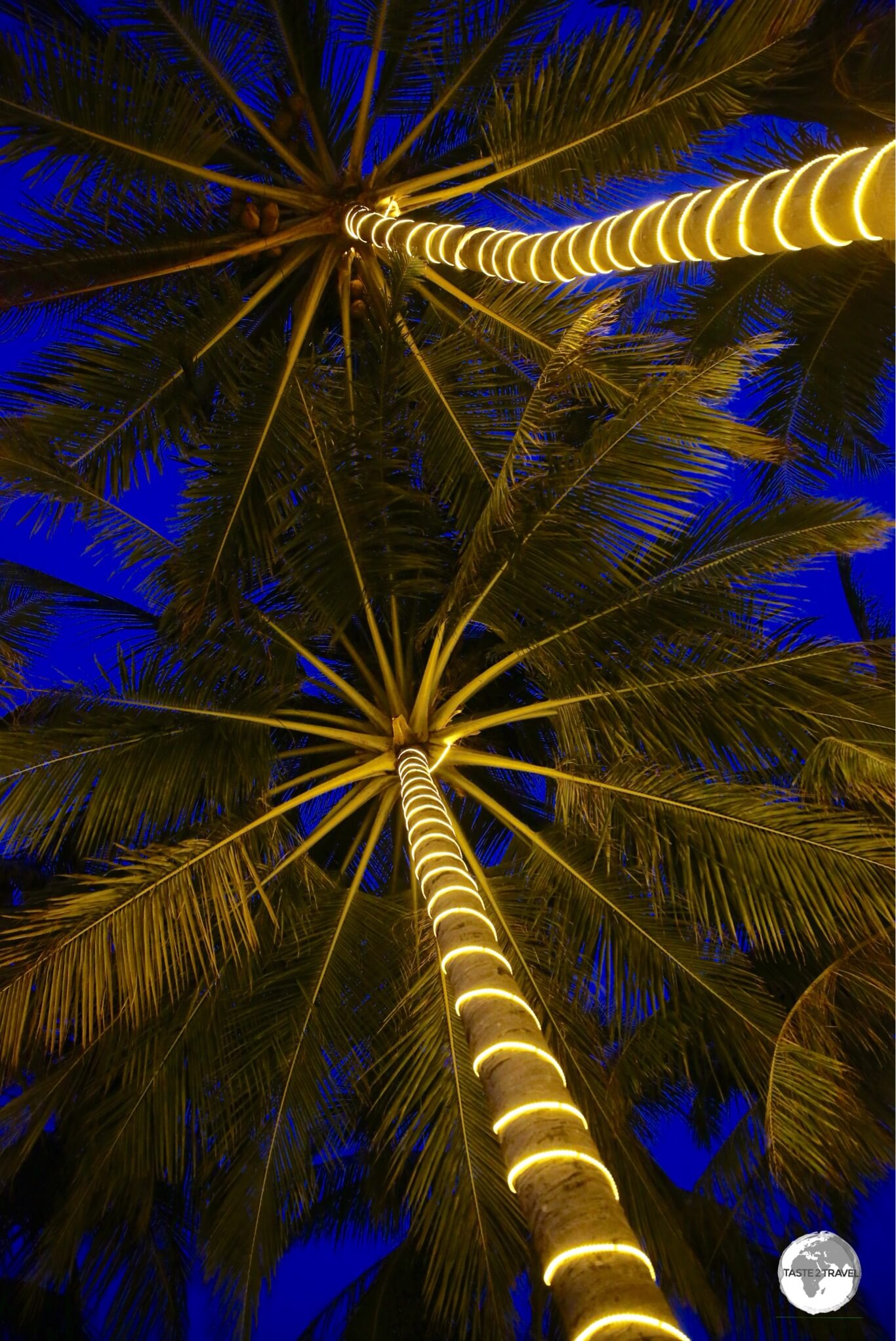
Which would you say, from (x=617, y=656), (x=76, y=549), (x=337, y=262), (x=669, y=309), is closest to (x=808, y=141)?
(x=669, y=309)

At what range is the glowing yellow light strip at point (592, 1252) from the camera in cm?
199

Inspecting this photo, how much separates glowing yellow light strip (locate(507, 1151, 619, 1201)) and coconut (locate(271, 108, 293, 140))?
6898 millimetres

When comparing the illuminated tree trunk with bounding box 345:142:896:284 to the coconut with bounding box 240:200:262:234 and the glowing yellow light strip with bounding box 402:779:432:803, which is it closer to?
the coconut with bounding box 240:200:262:234

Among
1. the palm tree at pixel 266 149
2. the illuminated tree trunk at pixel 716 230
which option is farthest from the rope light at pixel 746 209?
the palm tree at pixel 266 149

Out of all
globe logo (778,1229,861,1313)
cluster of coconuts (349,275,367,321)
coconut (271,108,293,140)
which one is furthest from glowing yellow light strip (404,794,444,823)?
coconut (271,108,293,140)

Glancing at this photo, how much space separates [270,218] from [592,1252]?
636 cm

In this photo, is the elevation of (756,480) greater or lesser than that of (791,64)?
lesser

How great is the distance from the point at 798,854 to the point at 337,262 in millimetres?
4940

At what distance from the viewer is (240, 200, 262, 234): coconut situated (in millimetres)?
6535

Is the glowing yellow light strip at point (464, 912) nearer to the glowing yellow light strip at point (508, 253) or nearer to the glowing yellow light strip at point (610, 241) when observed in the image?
the glowing yellow light strip at point (610, 241)

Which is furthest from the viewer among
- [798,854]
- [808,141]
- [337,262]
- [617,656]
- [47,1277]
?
[337,262]

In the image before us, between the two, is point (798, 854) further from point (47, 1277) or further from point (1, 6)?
point (1, 6)

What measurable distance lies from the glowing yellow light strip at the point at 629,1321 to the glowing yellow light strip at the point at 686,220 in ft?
9.64

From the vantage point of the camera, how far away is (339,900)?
5.69m
